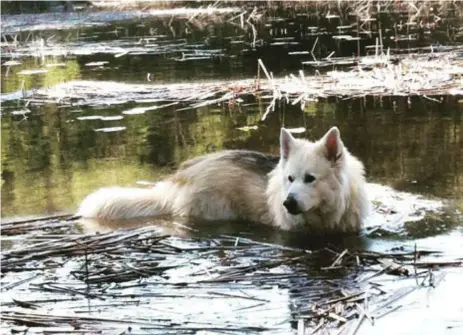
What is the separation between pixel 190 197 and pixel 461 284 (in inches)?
114

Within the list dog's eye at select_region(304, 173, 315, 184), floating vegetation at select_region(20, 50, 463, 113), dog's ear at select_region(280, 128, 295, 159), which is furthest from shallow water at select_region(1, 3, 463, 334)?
dog's ear at select_region(280, 128, 295, 159)

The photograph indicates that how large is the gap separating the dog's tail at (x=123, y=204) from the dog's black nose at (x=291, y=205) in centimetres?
152

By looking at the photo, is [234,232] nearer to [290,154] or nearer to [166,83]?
[290,154]

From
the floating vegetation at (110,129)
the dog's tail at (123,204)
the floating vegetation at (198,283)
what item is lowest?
the floating vegetation at (198,283)

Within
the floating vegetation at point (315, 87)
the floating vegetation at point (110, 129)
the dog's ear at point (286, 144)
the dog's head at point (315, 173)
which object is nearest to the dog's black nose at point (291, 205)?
the dog's head at point (315, 173)

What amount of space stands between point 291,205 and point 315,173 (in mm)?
331

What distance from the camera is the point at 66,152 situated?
10.1 m

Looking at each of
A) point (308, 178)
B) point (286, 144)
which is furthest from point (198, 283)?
point (286, 144)

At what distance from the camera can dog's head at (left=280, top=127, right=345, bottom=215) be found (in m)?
6.57

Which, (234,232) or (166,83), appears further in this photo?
(166,83)

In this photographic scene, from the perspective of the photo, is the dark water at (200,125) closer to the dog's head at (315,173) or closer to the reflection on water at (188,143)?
the reflection on water at (188,143)

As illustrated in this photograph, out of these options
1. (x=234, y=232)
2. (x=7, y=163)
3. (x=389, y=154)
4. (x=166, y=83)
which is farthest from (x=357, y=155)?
(x=166, y=83)

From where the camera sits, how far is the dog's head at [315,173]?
657 cm

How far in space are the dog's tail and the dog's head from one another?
4.83 feet
